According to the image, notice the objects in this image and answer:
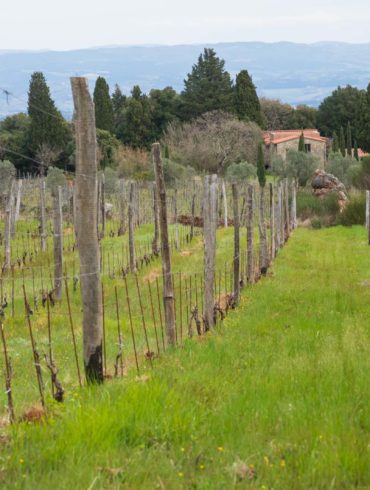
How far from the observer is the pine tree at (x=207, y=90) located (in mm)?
67000

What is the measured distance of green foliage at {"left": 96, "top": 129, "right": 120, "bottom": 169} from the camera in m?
51.9

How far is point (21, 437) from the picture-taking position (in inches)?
195

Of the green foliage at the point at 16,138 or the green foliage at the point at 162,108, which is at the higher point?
the green foliage at the point at 162,108

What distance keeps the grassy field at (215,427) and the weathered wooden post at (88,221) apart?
17.0 inches

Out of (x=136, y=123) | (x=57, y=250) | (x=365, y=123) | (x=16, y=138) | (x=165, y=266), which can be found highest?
(x=136, y=123)

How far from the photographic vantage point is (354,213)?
33.5 metres

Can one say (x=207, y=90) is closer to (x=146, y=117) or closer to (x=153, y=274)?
(x=146, y=117)

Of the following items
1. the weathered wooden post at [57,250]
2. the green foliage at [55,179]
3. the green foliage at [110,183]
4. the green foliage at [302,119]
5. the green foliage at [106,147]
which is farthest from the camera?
the green foliage at [302,119]

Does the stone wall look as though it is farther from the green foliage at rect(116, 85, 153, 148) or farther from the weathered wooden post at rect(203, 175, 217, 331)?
the weathered wooden post at rect(203, 175, 217, 331)

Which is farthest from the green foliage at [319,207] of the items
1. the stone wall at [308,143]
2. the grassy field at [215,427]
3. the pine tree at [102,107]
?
the stone wall at [308,143]

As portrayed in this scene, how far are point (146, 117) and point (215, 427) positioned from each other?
60.0 metres

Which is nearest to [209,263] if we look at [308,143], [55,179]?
[55,179]

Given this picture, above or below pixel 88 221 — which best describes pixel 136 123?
above

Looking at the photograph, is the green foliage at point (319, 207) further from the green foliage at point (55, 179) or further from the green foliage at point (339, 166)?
the green foliage at point (339, 166)
